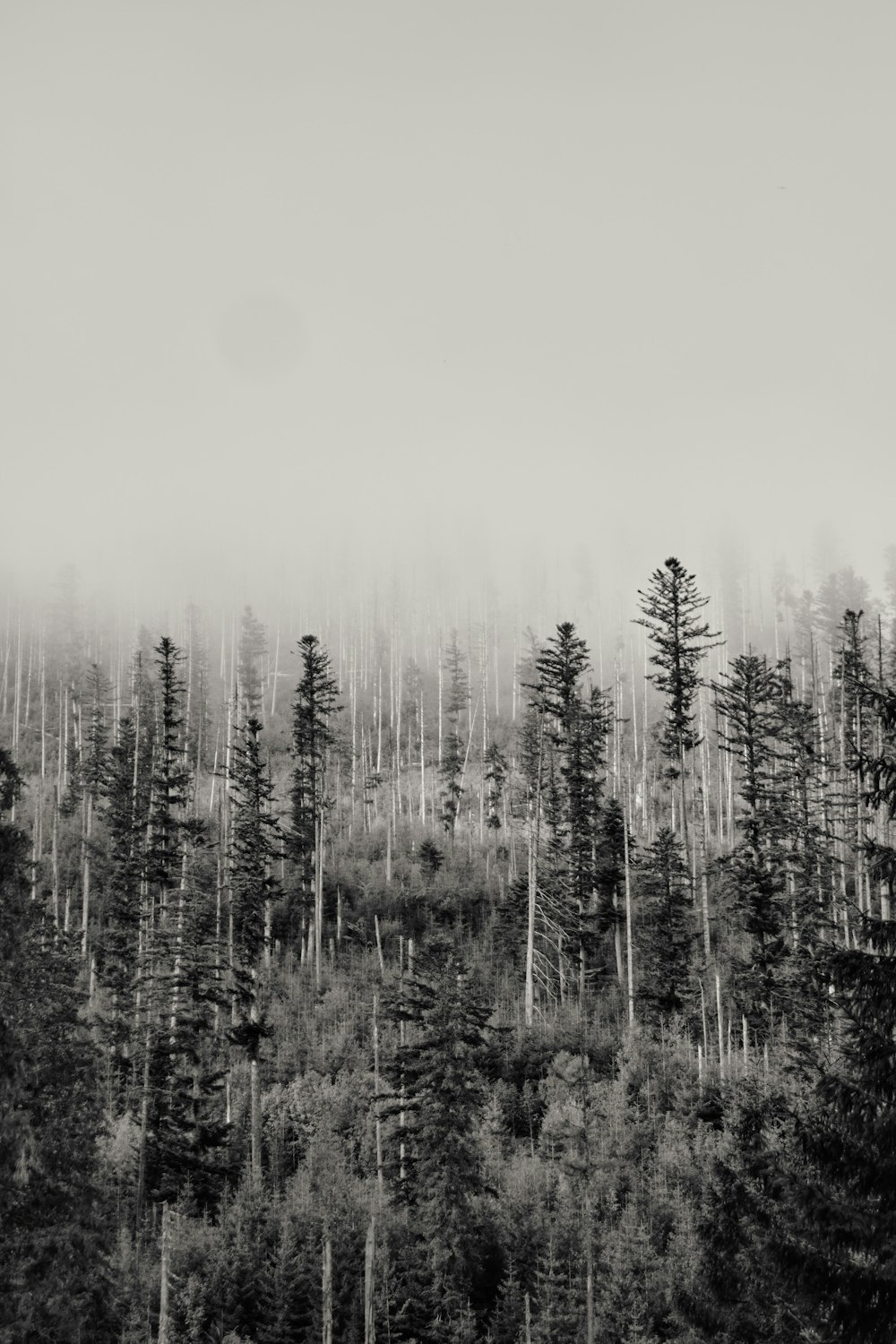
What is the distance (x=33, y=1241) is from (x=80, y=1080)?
3.49m

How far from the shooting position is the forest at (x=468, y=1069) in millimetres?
12906

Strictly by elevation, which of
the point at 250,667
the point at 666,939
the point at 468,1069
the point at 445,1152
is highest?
the point at 250,667

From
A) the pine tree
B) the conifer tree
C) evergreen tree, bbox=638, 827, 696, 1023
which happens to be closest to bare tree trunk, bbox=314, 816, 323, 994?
the conifer tree

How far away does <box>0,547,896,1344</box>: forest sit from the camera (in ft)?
42.3

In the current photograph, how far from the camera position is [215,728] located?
85.9m

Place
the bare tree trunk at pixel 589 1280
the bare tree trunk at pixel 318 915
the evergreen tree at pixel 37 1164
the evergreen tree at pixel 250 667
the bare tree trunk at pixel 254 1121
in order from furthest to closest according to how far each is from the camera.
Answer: the evergreen tree at pixel 250 667
the bare tree trunk at pixel 318 915
the bare tree trunk at pixel 254 1121
the bare tree trunk at pixel 589 1280
the evergreen tree at pixel 37 1164

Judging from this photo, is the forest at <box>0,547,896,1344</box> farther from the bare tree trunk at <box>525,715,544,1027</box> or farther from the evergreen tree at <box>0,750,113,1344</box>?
the bare tree trunk at <box>525,715,544,1027</box>

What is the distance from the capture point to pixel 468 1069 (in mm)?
21141

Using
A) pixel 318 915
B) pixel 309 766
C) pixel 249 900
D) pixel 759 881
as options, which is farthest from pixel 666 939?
pixel 309 766

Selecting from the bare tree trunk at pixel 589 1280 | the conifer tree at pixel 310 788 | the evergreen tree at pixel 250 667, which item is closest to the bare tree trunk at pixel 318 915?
the conifer tree at pixel 310 788

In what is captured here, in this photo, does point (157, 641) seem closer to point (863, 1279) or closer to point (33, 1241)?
point (33, 1241)

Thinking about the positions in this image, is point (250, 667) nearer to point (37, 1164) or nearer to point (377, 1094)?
point (377, 1094)

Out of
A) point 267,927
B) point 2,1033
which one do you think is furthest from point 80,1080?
point 267,927

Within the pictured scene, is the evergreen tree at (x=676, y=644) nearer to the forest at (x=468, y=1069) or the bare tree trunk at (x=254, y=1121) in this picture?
the forest at (x=468, y=1069)
